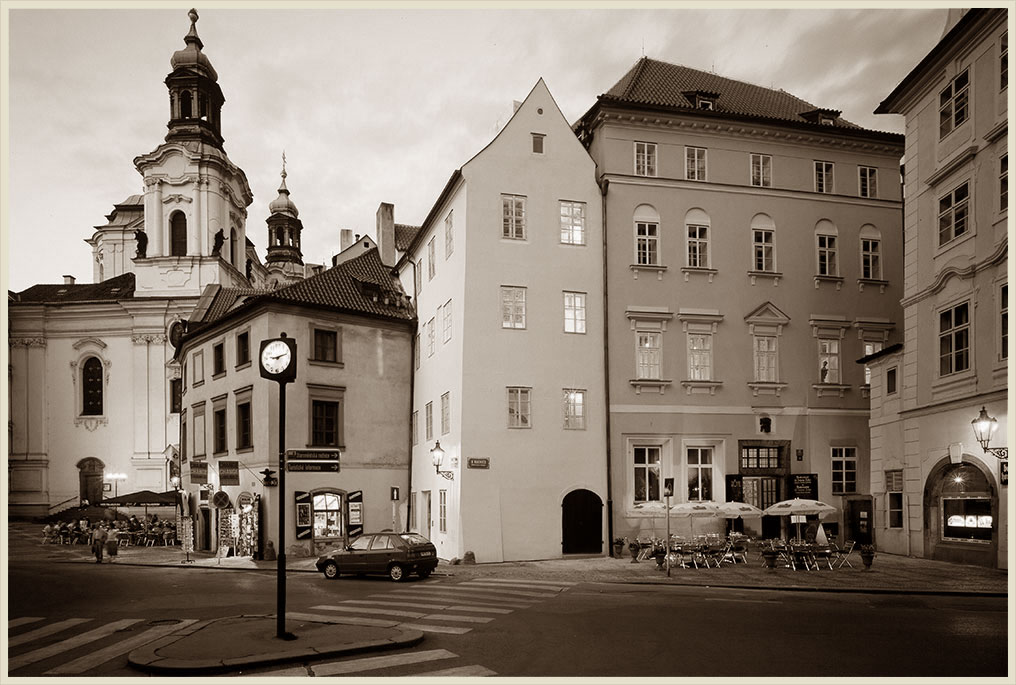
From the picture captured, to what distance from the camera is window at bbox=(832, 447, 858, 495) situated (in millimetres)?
33812

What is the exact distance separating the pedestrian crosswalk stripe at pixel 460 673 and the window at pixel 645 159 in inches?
983

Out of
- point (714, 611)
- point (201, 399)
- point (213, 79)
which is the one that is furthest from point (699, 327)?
point (213, 79)

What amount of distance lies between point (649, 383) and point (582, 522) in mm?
5637

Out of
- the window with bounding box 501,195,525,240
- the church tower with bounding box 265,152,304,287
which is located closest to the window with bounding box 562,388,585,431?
the window with bounding box 501,195,525,240

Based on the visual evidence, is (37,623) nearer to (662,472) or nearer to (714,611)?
(714,611)

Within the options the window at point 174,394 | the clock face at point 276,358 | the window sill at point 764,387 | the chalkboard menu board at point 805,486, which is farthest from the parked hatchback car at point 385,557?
the window at point 174,394

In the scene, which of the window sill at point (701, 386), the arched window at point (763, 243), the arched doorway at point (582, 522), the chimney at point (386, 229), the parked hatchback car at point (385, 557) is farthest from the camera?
the chimney at point (386, 229)

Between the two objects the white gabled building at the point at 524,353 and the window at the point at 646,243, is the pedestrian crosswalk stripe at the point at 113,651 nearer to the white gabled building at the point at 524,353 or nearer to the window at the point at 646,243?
the white gabled building at the point at 524,353

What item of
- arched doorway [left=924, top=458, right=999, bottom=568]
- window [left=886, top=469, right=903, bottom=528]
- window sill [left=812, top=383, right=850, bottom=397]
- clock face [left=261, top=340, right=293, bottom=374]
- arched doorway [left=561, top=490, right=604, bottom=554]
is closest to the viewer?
clock face [left=261, top=340, right=293, bottom=374]

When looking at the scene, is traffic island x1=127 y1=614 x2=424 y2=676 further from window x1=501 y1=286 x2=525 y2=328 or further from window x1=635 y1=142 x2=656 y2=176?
window x1=635 y1=142 x2=656 y2=176

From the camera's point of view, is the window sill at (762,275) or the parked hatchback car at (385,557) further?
the window sill at (762,275)

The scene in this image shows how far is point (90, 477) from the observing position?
6088cm

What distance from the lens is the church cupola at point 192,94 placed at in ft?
200

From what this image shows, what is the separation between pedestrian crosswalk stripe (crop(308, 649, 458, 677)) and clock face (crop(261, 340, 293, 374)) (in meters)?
4.64
